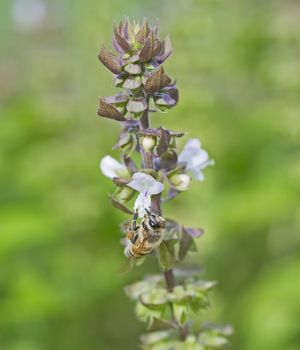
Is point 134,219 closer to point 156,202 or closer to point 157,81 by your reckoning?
point 156,202

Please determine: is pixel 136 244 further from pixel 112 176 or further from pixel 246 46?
pixel 246 46

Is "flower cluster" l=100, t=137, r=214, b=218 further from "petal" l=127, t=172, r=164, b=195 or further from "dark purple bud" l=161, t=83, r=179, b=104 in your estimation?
"dark purple bud" l=161, t=83, r=179, b=104

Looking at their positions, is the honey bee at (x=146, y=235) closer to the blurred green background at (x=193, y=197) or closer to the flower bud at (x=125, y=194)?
the flower bud at (x=125, y=194)

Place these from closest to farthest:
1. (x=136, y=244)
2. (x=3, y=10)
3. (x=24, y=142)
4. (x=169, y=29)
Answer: (x=136, y=244), (x=169, y=29), (x=24, y=142), (x=3, y=10)

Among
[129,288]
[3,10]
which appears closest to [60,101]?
[129,288]

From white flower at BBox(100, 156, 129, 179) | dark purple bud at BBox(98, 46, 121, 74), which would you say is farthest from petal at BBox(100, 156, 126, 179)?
dark purple bud at BBox(98, 46, 121, 74)

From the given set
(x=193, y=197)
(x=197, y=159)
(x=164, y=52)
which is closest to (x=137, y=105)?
(x=164, y=52)
